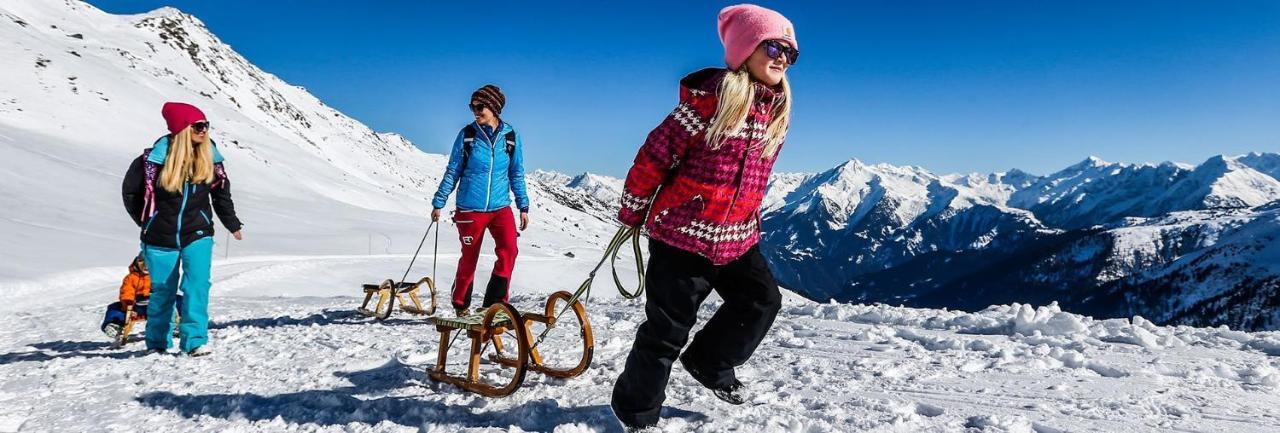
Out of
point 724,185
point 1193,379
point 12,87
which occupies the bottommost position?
point 1193,379

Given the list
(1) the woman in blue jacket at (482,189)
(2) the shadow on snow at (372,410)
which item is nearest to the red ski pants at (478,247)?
(1) the woman in blue jacket at (482,189)

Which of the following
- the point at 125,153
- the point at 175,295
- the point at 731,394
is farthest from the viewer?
the point at 125,153

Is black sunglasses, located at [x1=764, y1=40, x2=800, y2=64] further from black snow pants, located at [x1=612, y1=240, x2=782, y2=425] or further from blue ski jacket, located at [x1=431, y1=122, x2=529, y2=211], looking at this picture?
blue ski jacket, located at [x1=431, y1=122, x2=529, y2=211]

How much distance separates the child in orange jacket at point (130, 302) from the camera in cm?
648

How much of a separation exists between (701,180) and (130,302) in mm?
6250

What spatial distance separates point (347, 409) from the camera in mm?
4328

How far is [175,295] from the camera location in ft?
19.9

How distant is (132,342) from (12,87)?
56.7 meters

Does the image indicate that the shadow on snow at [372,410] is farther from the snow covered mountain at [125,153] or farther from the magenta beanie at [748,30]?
the snow covered mountain at [125,153]

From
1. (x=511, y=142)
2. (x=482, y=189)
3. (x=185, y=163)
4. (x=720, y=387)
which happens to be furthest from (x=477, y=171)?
(x=720, y=387)

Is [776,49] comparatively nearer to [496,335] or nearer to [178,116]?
[496,335]

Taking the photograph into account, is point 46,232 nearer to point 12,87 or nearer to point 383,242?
point 383,242

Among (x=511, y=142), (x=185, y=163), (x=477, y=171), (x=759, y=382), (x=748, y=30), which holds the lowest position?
(x=759, y=382)

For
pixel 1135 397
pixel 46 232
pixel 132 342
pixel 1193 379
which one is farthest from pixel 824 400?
pixel 46 232
